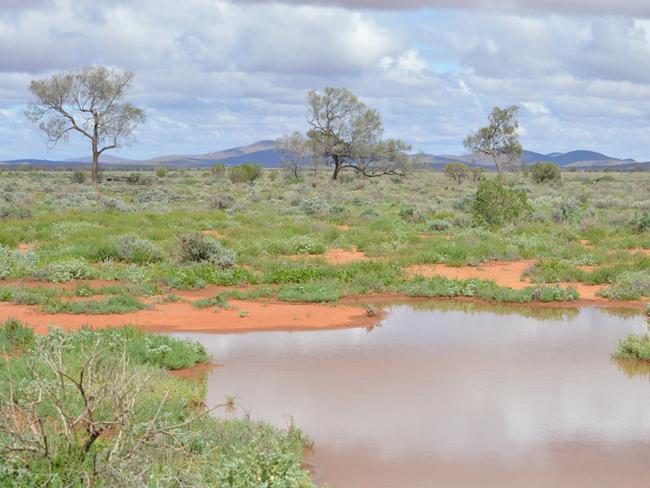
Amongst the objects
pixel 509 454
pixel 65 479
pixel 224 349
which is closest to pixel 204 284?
pixel 224 349

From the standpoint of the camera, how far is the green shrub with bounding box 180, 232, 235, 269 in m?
18.8

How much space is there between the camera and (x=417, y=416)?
28.8ft

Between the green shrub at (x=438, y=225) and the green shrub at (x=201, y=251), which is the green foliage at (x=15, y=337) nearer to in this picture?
the green shrub at (x=201, y=251)

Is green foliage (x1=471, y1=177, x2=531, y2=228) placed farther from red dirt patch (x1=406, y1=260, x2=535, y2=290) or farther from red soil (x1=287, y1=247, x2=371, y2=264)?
red soil (x1=287, y1=247, x2=371, y2=264)

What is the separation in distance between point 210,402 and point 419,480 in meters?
3.20

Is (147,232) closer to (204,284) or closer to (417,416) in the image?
(204,284)

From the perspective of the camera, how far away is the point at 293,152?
65000mm

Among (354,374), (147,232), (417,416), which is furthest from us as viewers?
(147,232)

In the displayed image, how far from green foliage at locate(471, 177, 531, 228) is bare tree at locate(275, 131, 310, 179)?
37145 millimetres

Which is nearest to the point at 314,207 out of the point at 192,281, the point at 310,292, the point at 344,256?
the point at 344,256

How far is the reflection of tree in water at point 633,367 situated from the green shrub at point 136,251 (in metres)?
12.0

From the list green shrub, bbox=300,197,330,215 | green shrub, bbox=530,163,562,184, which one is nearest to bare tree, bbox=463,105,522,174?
green shrub, bbox=530,163,562,184

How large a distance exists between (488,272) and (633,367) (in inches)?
310

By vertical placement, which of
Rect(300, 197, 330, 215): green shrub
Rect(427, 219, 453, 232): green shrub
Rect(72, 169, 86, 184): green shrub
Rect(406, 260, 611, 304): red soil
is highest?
Rect(72, 169, 86, 184): green shrub
